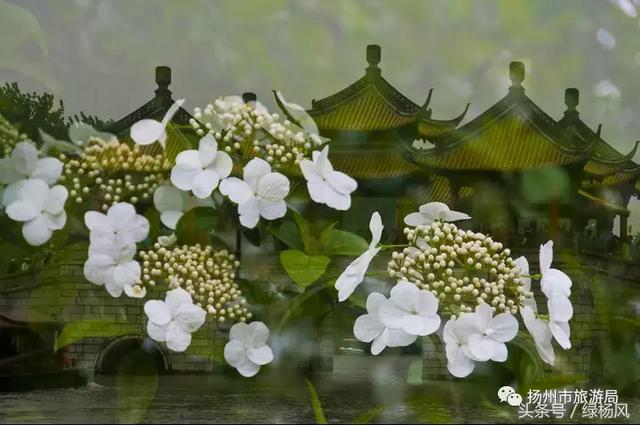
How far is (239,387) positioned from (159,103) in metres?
0.41

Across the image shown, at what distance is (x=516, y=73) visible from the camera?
114 centimetres

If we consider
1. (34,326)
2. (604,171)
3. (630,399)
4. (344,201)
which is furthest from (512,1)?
(34,326)

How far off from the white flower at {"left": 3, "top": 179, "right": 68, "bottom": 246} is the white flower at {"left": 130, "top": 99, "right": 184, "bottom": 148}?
12cm

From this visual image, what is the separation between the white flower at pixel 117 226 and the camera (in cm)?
109

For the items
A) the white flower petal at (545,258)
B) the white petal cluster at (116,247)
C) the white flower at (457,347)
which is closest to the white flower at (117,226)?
the white petal cluster at (116,247)

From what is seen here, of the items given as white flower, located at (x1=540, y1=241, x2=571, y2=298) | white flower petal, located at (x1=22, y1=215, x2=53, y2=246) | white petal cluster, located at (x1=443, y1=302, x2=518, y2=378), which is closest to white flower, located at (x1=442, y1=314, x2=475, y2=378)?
white petal cluster, located at (x1=443, y1=302, x2=518, y2=378)

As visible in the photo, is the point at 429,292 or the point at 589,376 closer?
the point at 429,292

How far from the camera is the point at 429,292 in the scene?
1.04m

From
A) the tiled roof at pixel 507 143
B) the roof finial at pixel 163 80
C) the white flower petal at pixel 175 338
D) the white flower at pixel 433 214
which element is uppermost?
the roof finial at pixel 163 80

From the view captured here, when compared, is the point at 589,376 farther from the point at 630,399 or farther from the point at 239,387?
the point at 239,387

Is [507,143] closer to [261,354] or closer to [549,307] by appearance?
[549,307]

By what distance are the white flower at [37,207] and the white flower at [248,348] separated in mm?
282

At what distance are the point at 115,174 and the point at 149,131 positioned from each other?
0.07 metres

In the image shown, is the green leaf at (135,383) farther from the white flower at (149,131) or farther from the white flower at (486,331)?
the white flower at (486,331)
